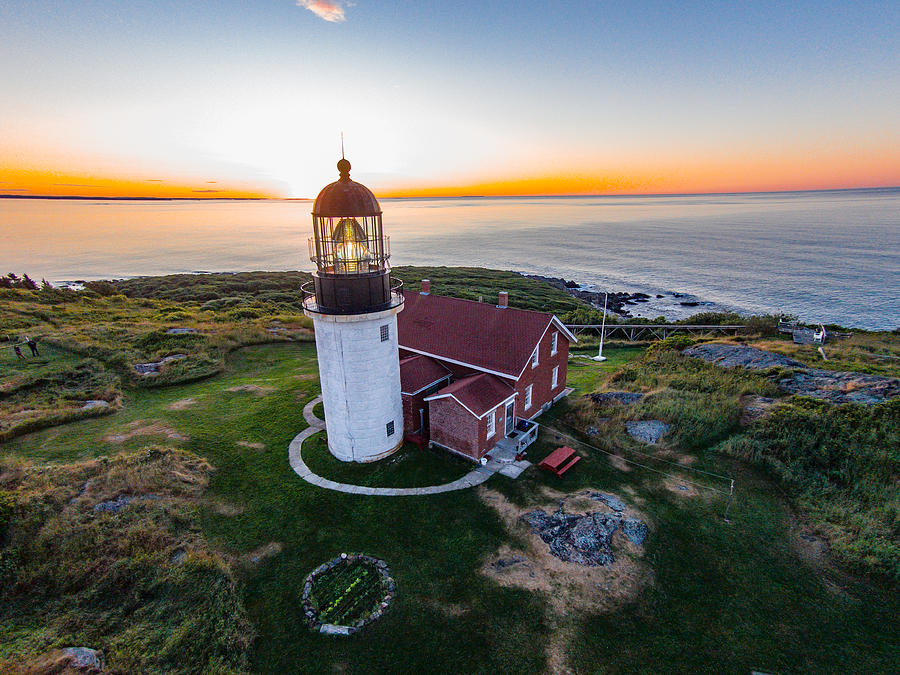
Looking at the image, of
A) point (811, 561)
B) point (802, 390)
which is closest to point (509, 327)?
point (811, 561)

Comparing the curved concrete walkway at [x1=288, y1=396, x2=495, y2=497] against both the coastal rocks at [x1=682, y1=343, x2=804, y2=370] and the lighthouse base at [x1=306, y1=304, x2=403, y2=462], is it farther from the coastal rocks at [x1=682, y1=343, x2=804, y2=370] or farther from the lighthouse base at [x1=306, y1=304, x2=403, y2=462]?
the coastal rocks at [x1=682, y1=343, x2=804, y2=370]

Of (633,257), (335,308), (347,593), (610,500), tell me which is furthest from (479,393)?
(633,257)

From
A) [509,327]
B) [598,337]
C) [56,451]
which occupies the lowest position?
[598,337]

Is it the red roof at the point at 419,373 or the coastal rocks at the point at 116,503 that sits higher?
the red roof at the point at 419,373

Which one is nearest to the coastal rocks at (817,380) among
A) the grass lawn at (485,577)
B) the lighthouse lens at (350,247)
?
the grass lawn at (485,577)

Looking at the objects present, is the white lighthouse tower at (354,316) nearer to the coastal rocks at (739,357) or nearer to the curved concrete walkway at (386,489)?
the curved concrete walkway at (386,489)

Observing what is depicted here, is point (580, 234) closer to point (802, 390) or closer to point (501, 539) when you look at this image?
point (802, 390)

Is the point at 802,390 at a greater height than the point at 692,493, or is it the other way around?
the point at 802,390
